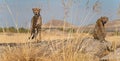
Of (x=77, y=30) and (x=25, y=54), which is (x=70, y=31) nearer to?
(x=77, y=30)

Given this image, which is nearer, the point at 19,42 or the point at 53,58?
the point at 53,58

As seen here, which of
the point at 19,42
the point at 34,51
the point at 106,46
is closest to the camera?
the point at 34,51

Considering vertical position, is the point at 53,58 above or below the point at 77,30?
below

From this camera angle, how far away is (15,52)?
572 centimetres

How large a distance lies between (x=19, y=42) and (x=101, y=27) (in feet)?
19.6

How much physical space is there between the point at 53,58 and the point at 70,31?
58 cm

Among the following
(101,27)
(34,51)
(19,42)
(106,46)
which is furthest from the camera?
(101,27)

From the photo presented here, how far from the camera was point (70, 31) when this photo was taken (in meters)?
5.94

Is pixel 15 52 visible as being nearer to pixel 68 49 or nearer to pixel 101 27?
pixel 68 49

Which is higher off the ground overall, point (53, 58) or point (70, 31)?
point (70, 31)

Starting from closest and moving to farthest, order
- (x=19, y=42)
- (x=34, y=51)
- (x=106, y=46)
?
1. (x=34, y=51)
2. (x=19, y=42)
3. (x=106, y=46)

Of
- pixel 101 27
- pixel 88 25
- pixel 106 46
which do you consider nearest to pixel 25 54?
pixel 88 25

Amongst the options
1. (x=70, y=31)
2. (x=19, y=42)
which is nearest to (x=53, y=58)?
(x=70, y=31)

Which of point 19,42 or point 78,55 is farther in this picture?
point 19,42
